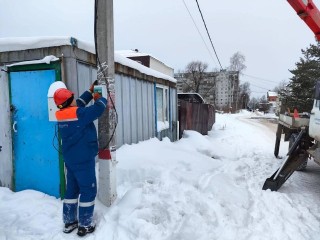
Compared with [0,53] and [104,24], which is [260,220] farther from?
[0,53]

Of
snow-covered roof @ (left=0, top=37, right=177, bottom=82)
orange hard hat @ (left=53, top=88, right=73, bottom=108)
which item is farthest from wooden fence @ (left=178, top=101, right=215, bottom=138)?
orange hard hat @ (left=53, top=88, right=73, bottom=108)

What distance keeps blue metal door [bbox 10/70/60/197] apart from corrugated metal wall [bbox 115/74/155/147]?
1.70 m

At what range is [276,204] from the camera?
488cm

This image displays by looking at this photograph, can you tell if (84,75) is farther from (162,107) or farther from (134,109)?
(162,107)

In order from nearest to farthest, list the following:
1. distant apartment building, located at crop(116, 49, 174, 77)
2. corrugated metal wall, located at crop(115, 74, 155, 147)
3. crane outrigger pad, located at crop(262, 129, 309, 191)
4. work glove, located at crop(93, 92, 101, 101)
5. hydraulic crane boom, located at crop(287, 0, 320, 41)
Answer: work glove, located at crop(93, 92, 101, 101), crane outrigger pad, located at crop(262, 129, 309, 191), corrugated metal wall, located at crop(115, 74, 155, 147), hydraulic crane boom, located at crop(287, 0, 320, 41), distant apartment building, located at crop(116, 49, 174, 77)

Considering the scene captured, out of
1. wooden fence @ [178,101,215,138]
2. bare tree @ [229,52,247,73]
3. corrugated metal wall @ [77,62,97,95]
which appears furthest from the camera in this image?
bare tree @ [229,52,247,73]

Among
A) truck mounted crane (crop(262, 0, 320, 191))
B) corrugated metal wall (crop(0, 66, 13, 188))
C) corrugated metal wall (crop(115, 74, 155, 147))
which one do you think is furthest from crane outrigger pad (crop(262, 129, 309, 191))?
corrugated metal wall (crop(0, 66, 13, 188))

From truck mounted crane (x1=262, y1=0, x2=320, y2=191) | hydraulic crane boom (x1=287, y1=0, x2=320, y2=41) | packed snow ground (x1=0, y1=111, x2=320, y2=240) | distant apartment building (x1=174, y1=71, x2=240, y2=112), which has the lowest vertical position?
packed snow ground (x1=0, y1=111, x2=320, y2=240)

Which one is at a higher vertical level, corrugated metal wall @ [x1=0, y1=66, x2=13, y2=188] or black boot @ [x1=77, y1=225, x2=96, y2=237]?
corrugated metal wall @ [x1=0, y1=66, x2=13, y2=188]

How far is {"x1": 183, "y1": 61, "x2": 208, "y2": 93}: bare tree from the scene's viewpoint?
66.2 metres

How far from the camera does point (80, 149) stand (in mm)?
3533

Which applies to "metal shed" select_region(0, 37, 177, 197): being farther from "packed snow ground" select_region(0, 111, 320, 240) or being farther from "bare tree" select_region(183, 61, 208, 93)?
"bare tree" select_region(183, 61, 208, 93)

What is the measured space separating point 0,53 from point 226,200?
417 cm

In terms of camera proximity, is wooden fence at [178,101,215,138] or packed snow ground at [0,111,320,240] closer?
packed snow ground at [0,111,320,240]
